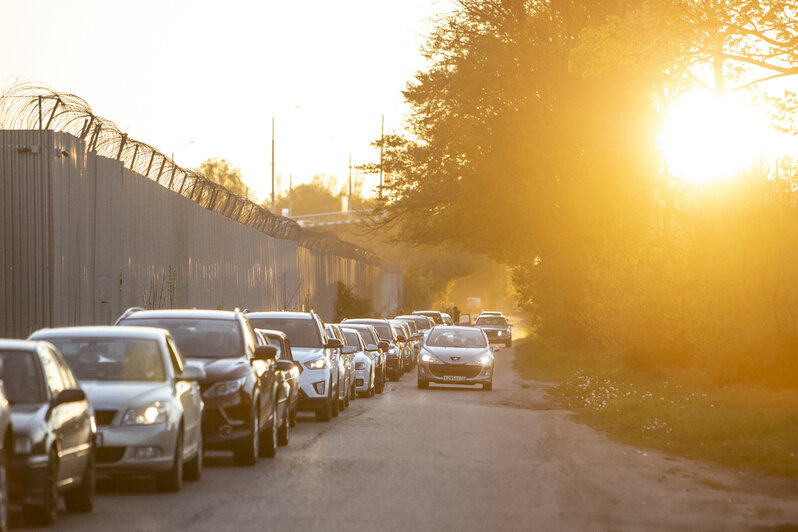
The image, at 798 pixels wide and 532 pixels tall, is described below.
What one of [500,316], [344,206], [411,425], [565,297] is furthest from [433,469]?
[344,206]

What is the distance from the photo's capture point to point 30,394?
1078 centimetres

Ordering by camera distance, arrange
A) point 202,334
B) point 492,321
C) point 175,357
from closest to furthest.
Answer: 1. point 175,357
2. point 202,334
3. point 492,321

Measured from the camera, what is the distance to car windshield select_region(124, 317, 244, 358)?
16.4m

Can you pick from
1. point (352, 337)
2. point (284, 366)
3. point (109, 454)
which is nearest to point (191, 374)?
point (109, 454)

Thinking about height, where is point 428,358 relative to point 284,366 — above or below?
below

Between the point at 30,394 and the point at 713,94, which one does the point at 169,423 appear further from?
the point at 713,94

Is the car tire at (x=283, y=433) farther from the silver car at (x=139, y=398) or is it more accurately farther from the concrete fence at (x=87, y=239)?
the concrete fence at (x=87, y=239)

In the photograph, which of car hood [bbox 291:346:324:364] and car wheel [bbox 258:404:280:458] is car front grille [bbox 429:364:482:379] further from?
car wheel [bbox 258:404:280:458]

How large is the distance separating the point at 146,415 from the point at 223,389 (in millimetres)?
2902

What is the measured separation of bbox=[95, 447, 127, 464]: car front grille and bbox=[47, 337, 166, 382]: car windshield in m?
0.93

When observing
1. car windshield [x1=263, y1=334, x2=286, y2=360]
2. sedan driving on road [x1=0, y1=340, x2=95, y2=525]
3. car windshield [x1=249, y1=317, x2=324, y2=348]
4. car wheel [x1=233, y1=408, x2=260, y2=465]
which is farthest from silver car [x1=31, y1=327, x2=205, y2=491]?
car windshield [x1=249, y1=317, x2=324, y2=348]

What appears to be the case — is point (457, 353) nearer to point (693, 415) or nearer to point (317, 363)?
point (317, 363)

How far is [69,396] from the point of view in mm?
10594

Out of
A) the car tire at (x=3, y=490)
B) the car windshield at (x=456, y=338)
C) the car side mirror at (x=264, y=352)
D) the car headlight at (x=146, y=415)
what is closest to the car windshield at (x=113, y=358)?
the car headlight at (x=146, y=415)
